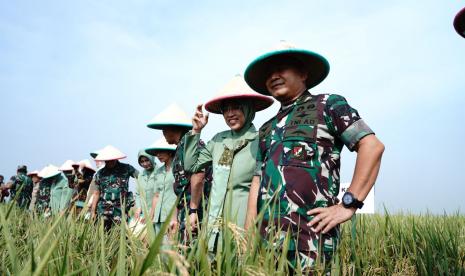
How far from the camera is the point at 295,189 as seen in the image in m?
1.95

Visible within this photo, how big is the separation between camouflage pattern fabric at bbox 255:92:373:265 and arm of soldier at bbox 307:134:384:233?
6 centimetres

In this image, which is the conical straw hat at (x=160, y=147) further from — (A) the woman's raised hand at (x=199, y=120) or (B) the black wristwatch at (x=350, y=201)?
(B) the black wristwatch at (x=350, y=201)

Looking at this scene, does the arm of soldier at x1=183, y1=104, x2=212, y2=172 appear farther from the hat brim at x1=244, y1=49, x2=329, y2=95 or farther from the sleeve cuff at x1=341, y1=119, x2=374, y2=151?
the sleeve cuff at x1=341, y1=119, x2=374, y2=151

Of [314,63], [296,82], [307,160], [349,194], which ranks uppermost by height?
[314,63]

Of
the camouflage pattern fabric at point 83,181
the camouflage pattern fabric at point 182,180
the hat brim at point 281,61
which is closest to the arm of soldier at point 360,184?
the hat brim at point 281,61

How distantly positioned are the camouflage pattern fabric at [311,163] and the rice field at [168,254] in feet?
0.63

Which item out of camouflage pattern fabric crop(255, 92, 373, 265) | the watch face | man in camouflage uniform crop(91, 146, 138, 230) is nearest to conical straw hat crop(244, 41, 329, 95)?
camouflage pattern fabric crop(255, 92, 373, 265)

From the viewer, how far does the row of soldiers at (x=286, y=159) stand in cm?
182

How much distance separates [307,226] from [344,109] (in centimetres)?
60

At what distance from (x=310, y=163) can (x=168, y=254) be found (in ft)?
4.29

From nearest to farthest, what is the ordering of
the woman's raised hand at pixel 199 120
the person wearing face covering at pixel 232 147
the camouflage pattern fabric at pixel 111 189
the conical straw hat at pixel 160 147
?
the person wearing face covering at pixel 232 147 < the woman's raised hand at pixel 199 120 < the conical straw hat at pixel 160 147 < the camouflage pattern fabric at pixel 111 189

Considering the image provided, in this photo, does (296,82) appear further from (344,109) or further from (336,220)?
(336,220)

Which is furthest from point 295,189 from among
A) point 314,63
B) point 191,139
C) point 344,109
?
point 191,139

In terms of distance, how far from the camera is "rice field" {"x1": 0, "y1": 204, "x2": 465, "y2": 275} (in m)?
0.90
